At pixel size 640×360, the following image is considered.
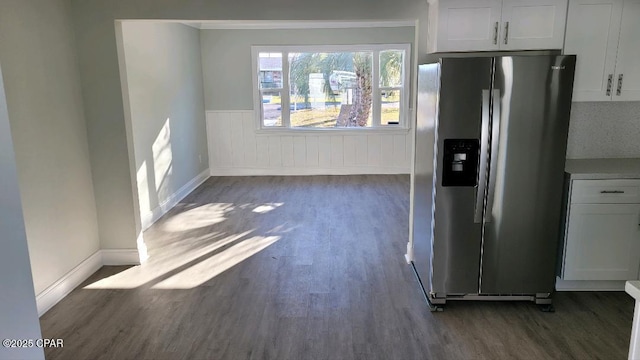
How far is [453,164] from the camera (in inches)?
111

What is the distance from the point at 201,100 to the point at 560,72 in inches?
222

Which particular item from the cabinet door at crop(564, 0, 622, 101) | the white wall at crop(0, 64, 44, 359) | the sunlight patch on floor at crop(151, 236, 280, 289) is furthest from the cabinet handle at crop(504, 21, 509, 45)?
the white wall at crop(0, 64, 44, 359)

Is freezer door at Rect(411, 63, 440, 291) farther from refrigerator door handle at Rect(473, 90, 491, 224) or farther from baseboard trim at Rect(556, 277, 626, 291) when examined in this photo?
baseboard trim at Rect(556, 277, 626, 291)

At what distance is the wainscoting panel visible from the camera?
734 cm

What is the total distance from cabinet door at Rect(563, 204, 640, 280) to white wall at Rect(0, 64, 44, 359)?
318 centimetres

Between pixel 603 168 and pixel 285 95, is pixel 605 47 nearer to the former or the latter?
pixel 603 168

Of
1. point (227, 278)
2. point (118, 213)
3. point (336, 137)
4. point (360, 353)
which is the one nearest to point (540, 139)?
point (360, 353)

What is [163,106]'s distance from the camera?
17.7 feet

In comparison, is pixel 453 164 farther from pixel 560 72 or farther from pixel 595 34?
pixel 595 34

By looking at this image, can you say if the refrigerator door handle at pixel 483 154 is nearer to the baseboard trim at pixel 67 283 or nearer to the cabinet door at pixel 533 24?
the cabinet door at pixel 533 24

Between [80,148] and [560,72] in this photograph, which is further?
[80,148]

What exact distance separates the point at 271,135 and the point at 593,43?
202 inches

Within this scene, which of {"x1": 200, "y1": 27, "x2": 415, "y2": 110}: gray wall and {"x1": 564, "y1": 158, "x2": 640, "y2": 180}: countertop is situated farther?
{"x1": 200, "y1": 27, "x2": 415, "y2": 110}: gray wall

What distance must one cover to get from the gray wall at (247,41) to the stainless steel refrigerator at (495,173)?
13.8 ft
